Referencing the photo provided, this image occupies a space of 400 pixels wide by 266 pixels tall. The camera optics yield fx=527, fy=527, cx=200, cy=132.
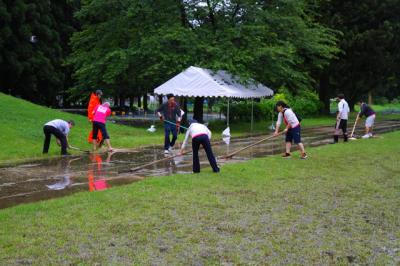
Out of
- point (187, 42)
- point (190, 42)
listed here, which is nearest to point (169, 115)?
point (187, 42)

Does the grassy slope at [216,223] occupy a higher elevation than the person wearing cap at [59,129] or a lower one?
lower

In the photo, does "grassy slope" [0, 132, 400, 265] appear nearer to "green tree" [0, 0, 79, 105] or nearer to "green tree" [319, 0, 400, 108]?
"green tree" [319, 0, 400, 108]

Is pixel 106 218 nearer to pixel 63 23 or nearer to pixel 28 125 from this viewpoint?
pixel 28 125

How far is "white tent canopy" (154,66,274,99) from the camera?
22297mm

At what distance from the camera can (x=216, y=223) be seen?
718cm

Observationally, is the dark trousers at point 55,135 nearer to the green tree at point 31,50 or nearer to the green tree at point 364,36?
the green tree at point 31,50

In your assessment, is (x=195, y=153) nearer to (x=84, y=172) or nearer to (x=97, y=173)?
(x=97, y=173)

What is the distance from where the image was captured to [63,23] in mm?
44875

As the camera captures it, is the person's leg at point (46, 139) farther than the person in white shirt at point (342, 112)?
No

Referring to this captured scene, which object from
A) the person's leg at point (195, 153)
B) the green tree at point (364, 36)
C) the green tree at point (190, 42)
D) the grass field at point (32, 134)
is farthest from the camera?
the green tree at point (364, 36)

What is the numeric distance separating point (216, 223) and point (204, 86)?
15.7 metres

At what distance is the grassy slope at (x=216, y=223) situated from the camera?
19.0 feet

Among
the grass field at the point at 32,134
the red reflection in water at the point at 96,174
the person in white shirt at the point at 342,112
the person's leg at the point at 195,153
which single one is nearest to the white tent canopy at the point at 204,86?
the grass field at the point at 32,134

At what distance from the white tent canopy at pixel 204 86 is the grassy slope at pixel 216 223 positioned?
1142 cm
